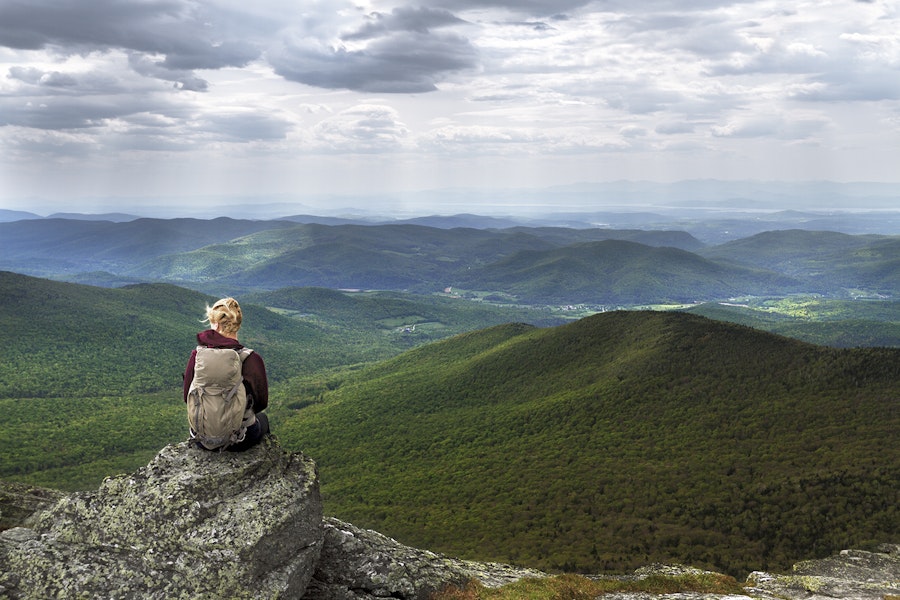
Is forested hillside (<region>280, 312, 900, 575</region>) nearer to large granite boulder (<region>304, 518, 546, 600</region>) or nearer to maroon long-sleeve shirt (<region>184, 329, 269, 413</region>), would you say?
large granite boulder (<region>304, 518, 546, 600</region>)

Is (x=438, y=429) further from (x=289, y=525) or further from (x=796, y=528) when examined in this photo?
(x=289, y=525)

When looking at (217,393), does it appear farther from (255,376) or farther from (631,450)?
(631,450)

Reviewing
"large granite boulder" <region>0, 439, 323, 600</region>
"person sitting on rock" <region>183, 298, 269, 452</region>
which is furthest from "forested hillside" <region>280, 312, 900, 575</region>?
"person sitting on rock" <region>183, 298, 269, 452</region>

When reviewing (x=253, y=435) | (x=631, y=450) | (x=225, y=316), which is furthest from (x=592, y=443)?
(x=225, y=316)

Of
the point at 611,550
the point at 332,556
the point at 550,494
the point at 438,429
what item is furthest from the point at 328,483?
the point at 332,556

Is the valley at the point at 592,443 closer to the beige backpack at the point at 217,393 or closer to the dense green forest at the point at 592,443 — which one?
the dense green forest at the point at 592,443

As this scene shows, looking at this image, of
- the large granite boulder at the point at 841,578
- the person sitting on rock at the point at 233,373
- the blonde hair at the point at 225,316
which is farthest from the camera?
the large granite boulder at the point at 841,578

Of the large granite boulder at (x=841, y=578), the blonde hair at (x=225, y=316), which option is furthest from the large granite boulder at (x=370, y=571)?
the large granite boulder at (x=841, y=578)
